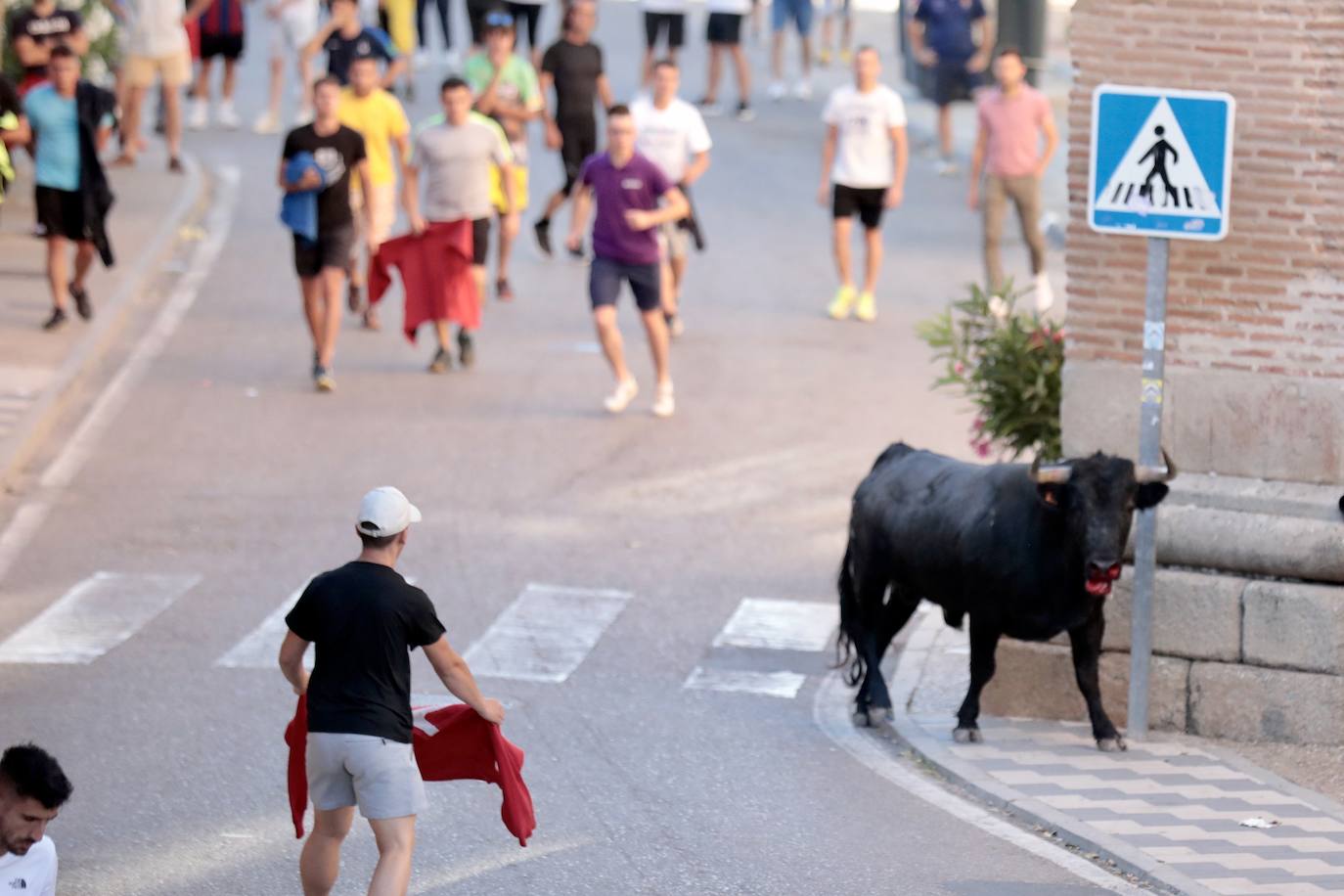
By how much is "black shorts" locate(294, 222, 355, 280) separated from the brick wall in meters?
7.88

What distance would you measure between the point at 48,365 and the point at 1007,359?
857 centimetres

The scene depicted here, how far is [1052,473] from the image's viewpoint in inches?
421

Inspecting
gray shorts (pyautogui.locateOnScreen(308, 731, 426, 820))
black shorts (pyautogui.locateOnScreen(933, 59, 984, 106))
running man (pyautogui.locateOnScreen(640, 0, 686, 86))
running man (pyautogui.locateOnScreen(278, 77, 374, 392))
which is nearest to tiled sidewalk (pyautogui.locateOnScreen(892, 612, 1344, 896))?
gray shorts (pyautogui.locateOnScreen(308, 731, 426, 820))

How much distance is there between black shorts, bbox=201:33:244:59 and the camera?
30.0 m

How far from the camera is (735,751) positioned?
36.7 feet

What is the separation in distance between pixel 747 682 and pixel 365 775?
4573 millimetres

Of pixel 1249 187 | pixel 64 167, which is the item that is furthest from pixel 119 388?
pixel 1249 187

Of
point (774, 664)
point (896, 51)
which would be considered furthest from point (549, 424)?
point (896, 51)

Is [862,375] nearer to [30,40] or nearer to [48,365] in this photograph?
[48,365]

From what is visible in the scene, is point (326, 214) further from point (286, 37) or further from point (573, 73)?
point (286, 37)

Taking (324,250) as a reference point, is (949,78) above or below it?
above

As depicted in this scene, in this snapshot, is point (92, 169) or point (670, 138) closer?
point (92, 169)

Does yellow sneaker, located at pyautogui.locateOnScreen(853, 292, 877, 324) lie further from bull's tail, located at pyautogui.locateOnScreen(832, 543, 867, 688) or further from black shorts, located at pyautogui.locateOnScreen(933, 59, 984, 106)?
bull's tail, located at pyautogui.locateOnScreen(832, 543, 867, 688)

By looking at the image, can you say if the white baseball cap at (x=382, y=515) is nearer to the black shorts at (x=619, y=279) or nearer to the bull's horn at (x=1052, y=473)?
the bull's horn at (x=1052, y=473)
